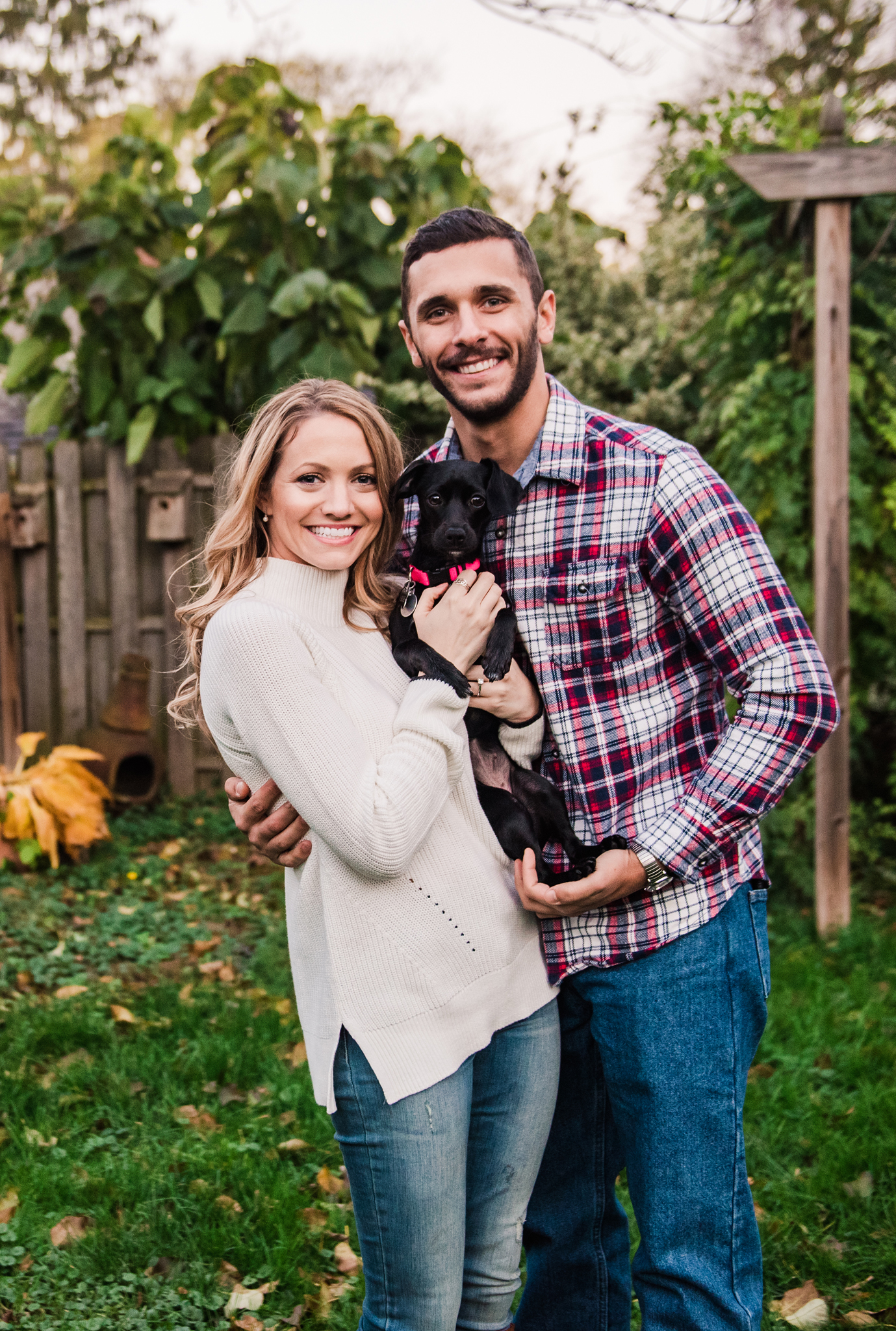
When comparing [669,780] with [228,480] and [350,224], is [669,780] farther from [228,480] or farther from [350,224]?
[350,224]

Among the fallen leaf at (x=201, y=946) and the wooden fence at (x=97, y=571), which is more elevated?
the wooden fence at (x=97, y=571)

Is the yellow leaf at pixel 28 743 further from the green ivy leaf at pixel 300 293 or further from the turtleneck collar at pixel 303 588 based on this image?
the turtleneck collar at pixel 303 588

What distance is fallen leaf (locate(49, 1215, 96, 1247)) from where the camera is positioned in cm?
256

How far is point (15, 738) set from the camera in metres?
5.92

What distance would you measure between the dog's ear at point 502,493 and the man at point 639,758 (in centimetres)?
2

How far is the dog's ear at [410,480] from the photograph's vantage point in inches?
78.9

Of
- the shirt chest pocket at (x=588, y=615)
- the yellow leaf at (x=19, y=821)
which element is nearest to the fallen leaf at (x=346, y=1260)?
the shirt chest pocket at (x=588, y=615)

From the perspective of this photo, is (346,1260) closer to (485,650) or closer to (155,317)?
(485,650)

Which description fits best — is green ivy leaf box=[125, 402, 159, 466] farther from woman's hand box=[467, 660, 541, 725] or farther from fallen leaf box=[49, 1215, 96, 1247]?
woman's hand box=[467, 660, 541, 725]

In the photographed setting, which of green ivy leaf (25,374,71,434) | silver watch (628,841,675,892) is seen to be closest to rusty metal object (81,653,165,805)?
green ivy leaf (25,374,71,434)

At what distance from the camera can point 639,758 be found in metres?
1.87

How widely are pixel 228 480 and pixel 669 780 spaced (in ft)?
3.27

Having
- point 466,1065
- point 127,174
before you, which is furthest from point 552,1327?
point 127,174

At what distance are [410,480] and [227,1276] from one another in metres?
1.90
